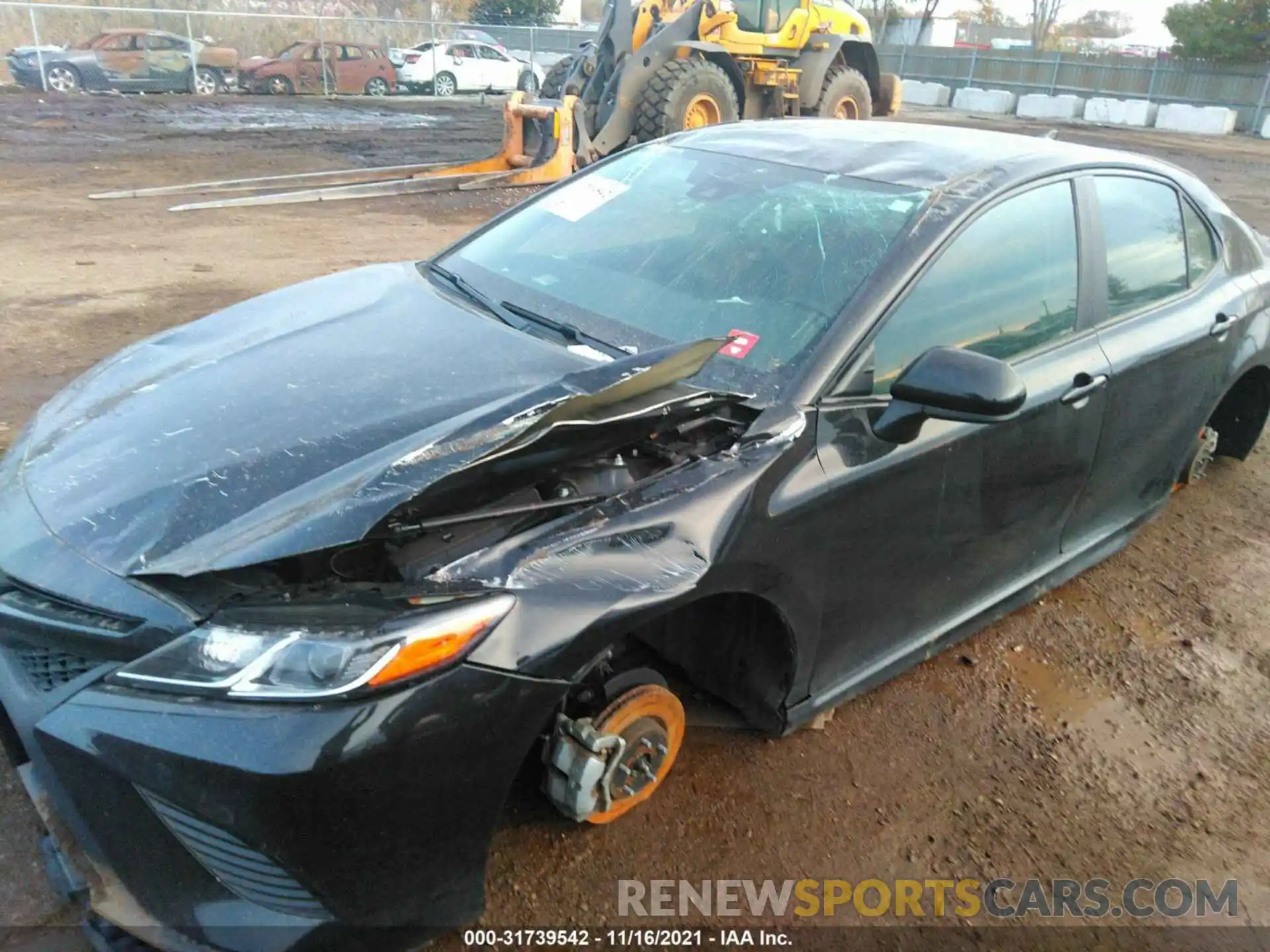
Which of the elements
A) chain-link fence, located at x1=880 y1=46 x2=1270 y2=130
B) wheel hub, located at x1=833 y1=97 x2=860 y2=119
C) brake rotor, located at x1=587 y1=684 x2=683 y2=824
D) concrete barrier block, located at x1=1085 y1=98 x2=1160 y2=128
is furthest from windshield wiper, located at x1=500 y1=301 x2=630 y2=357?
chain-link fence, located at x1=880 y1=46 x2=1270 y2=130

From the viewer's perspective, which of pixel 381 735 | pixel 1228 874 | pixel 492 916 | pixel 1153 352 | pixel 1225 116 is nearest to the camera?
pixel 381 735

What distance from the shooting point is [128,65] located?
20.2 m

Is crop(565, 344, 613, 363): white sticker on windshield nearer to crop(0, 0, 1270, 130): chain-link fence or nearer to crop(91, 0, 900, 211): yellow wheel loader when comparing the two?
crop(91, 0, 900, 211): yellow wheel loader

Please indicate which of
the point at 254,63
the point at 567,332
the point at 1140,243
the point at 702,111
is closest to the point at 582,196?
the point at 567,332

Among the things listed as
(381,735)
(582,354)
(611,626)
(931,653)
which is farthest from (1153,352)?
(381,735)

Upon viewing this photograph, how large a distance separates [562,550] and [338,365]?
100 cm

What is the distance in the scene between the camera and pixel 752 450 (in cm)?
225

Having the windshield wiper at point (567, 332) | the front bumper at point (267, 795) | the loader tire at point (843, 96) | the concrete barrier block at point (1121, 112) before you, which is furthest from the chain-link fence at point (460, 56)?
the front bumper at point (267, 795)

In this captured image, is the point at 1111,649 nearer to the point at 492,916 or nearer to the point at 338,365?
the point at 492,916

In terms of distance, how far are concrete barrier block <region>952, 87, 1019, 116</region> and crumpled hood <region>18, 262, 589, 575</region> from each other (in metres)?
31.1

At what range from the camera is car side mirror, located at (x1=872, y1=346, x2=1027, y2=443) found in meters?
2.27

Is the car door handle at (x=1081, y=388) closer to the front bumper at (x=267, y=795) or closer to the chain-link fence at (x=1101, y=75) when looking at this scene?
the front bumper at (x=267, y=795)

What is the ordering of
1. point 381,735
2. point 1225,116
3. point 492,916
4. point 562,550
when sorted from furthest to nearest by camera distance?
1. point 1225,116
2. point 492,916
3. point 562,550
4. point 381,735

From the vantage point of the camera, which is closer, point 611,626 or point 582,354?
point 611,626
